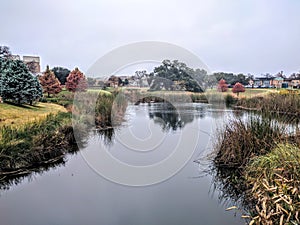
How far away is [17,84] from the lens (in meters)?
8.50

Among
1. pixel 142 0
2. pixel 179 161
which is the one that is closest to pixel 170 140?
pixel 179 161

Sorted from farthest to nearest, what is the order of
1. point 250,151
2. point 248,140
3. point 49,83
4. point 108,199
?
point 49,83 < point 248,140 < point 250,151 < point 108,199

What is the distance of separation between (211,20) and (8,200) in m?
12.7

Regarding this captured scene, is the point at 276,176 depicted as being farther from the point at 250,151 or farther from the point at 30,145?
the point at 30,145

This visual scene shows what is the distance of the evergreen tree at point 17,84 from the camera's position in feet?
27.4

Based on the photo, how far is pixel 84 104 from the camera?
8.20 metres

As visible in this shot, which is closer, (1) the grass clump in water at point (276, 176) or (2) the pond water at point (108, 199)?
(1) the grass clump in water at point (276, 176)

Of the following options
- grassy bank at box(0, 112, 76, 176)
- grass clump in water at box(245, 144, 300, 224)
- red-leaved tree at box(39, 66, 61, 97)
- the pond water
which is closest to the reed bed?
grass clump in water at box(245, 144, 300, 224)

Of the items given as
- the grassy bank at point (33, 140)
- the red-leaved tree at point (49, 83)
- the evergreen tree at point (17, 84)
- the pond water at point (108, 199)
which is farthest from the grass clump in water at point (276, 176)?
the red-leaved tree at point (49, 83)

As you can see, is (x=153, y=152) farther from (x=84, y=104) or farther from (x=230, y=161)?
(x=84, y=104)

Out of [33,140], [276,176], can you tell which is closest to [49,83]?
[33,140]

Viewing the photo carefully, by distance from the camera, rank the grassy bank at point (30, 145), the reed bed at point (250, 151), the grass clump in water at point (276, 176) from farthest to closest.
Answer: the grassy bank at point (30, 145), the reed bed at point (250, 151), the grass clump in water at point (276, 176)

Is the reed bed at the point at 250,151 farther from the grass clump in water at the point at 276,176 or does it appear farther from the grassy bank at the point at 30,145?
the grassy bank at the point at 30,145

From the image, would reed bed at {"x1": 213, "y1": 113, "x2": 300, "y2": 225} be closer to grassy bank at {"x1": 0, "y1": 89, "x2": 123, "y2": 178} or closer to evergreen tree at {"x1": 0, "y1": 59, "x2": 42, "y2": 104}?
grassy bank at {"x1": 0, "y1": 89, "x2": 123, "y2": 178}
